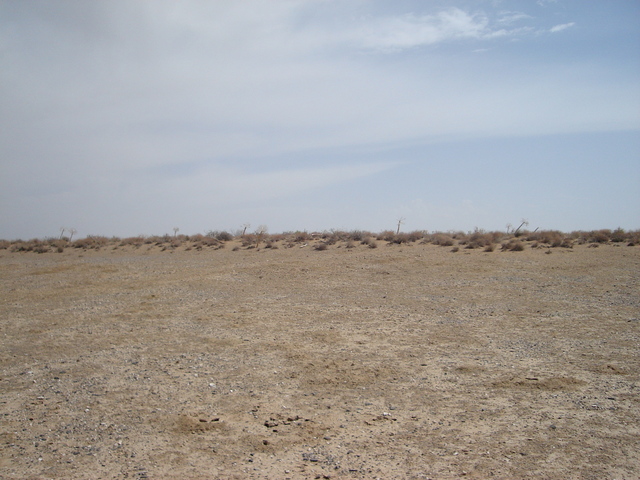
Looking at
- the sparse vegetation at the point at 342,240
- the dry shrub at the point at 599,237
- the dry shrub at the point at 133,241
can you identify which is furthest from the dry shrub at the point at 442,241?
the dry shrub at the point at 133,241

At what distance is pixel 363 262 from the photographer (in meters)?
23.7

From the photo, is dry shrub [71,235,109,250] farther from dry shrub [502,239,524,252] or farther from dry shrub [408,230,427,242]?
dry shrub [502,239,524,252]

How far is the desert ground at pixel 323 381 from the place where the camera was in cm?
600

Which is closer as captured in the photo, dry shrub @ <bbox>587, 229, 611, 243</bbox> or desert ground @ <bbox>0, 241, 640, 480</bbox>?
desert ground @ <bbox>0, 241, 640, 480</bbox>

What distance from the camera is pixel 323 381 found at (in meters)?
8.73

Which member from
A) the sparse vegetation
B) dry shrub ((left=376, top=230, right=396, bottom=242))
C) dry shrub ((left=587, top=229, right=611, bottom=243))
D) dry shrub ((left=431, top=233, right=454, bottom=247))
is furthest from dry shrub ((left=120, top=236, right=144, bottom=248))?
dry shrub ((left=587, top=229, right=611, bottom=243))

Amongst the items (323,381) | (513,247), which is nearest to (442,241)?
(513,247)

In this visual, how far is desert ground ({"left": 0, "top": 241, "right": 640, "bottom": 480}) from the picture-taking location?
6.00m

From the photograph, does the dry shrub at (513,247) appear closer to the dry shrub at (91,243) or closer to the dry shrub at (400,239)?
the dry shrub at (400,239)

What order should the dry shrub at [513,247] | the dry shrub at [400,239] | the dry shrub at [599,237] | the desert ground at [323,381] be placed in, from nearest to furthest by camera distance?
1. the desert ground at [323,381]
2. the dry shrub at [513,247]
3. the dry shrub at [599,237]
4. the dry shrub at [400,239]

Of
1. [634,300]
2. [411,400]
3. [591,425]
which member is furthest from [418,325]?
[634,300]

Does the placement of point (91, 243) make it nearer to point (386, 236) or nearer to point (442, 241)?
point (386, 236)

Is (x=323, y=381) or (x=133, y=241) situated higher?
(x=133, y=241)

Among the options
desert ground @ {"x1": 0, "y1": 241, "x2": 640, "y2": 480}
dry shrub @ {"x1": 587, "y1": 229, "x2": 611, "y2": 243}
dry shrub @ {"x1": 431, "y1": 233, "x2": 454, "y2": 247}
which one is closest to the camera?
desert ground @ {"x1": 0, "y1": 241, "x2": 640, "y2": 480}
